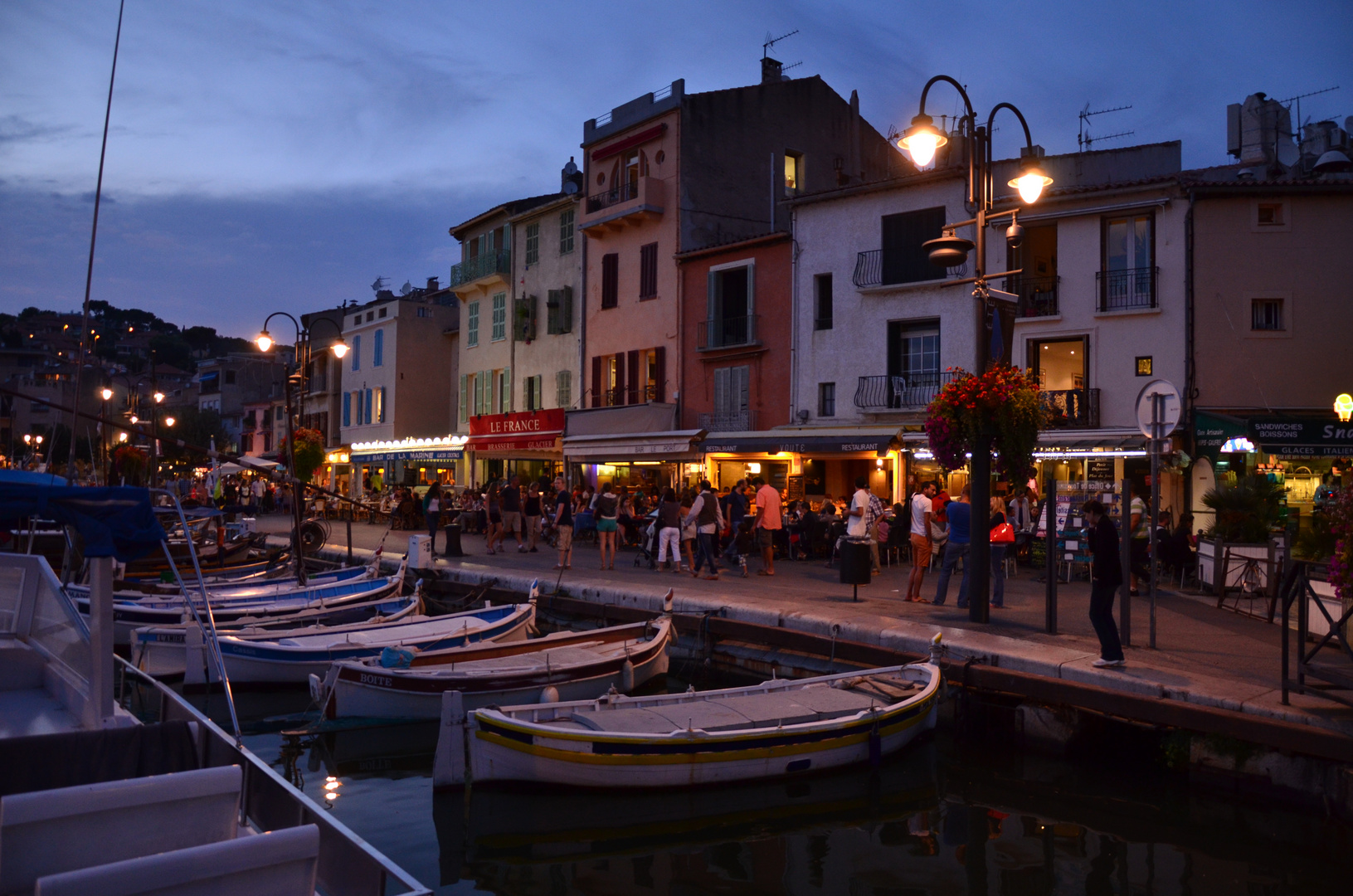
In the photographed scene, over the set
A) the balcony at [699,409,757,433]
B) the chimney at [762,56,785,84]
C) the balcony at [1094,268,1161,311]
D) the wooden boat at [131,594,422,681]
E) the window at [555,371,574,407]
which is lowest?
the wooden boat at [131,594,422,681]

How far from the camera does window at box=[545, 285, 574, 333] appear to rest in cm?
3547

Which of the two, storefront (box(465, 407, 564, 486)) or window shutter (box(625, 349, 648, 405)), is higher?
Answer: window shutter (box(625, 349, 648, 405))

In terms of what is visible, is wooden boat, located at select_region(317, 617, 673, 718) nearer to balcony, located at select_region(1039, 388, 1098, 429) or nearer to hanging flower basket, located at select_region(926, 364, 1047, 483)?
hanging flower basket, located at select_region(926, 364, 1047, 483)

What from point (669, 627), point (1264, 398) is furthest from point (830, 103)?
point (669, 627)

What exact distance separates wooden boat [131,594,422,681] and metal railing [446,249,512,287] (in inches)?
889

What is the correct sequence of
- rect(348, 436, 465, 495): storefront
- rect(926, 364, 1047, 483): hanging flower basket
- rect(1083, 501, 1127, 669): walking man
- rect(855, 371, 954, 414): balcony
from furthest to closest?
1. rect(348, 436, 465, 495): storefront
2. rect(855, 371, 954, 414): balcony
3. rect(926, 364, 1047, 483): hanging flower basket
4. rect(1083, 501, 1127, 669): walking man

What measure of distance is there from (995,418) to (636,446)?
17.5 metres

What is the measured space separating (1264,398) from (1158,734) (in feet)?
50.2

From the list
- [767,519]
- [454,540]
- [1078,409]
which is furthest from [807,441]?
[454,540]

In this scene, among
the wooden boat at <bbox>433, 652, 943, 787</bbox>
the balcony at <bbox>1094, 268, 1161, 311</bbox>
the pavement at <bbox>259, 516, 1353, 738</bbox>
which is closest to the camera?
the wooden boat at <bbox>433, 652, 943, 787</bbox>

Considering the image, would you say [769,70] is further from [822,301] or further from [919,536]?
[919,536]

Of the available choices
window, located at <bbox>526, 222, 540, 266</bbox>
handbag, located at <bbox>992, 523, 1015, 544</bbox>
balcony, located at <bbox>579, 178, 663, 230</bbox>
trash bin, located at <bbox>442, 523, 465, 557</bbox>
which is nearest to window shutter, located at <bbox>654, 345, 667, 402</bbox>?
balcony, located at <bbox>579, 178, 663, 230</bbox>

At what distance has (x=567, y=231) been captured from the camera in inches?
1416

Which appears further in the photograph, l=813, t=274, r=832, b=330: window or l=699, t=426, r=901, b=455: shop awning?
l=813, t=274, r=832, b=330: window
